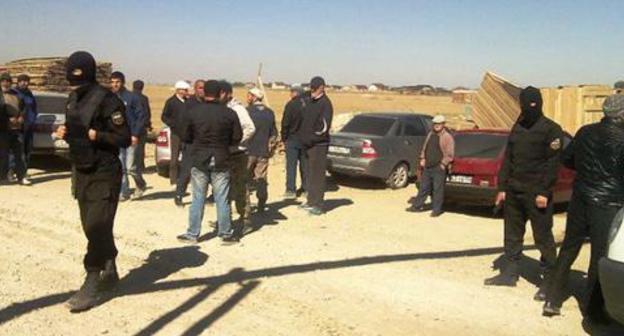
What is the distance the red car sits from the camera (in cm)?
1030

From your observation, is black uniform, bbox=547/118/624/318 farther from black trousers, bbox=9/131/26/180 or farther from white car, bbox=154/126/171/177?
black trousers, bbox=9/131/26/180

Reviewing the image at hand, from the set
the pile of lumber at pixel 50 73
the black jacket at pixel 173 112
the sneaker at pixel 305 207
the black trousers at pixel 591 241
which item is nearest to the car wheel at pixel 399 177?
the sneaker at pixel 305 207

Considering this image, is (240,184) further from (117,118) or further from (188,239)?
(117,118)

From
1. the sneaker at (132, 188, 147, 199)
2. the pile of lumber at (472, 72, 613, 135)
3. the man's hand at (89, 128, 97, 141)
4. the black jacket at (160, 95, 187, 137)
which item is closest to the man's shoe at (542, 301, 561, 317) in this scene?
the man's hand at (89, 128, 97, 141)

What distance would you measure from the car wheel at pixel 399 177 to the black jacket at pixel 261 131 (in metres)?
3.79

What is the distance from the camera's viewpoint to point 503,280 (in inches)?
258

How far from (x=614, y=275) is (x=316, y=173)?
5.71 m

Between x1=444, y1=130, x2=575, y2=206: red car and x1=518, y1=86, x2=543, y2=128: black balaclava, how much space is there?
4.03 m

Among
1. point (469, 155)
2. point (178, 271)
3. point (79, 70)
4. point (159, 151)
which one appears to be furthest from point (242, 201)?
point (159, 151)

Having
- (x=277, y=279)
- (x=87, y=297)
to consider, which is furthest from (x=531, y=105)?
(x=87, y=297)

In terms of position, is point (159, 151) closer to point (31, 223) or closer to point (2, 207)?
point (2, 207)

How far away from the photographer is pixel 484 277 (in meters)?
6.93

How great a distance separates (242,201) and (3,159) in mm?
5752

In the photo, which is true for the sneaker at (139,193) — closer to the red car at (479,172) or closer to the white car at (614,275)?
the red car at (479,172)
